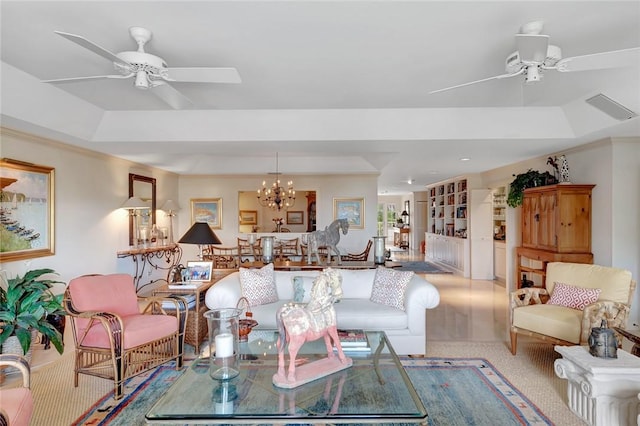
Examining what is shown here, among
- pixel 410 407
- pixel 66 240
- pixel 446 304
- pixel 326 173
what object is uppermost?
pixel 326 173

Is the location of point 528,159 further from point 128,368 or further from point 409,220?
point 409,220

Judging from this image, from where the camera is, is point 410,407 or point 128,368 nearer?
point 410,407

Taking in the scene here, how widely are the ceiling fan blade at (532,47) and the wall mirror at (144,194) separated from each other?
6.13 metres

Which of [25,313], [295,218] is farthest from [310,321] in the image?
[295,218]

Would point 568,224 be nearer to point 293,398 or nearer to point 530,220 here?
point 530,220

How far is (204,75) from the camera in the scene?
253 centimetres

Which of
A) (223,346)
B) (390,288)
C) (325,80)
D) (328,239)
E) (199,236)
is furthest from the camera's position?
(328,239)

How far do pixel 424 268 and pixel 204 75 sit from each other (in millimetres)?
8551

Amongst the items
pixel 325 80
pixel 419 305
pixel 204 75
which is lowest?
pixel 419 305

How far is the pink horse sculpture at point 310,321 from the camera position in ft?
7.09

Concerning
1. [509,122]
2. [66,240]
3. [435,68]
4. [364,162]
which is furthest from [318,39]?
[364,162]

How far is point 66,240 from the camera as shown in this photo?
4.75 metres

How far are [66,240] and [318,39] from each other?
4.18m

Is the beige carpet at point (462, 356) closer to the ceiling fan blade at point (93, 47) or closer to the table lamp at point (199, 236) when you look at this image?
the table lamp at point (199, 236)
